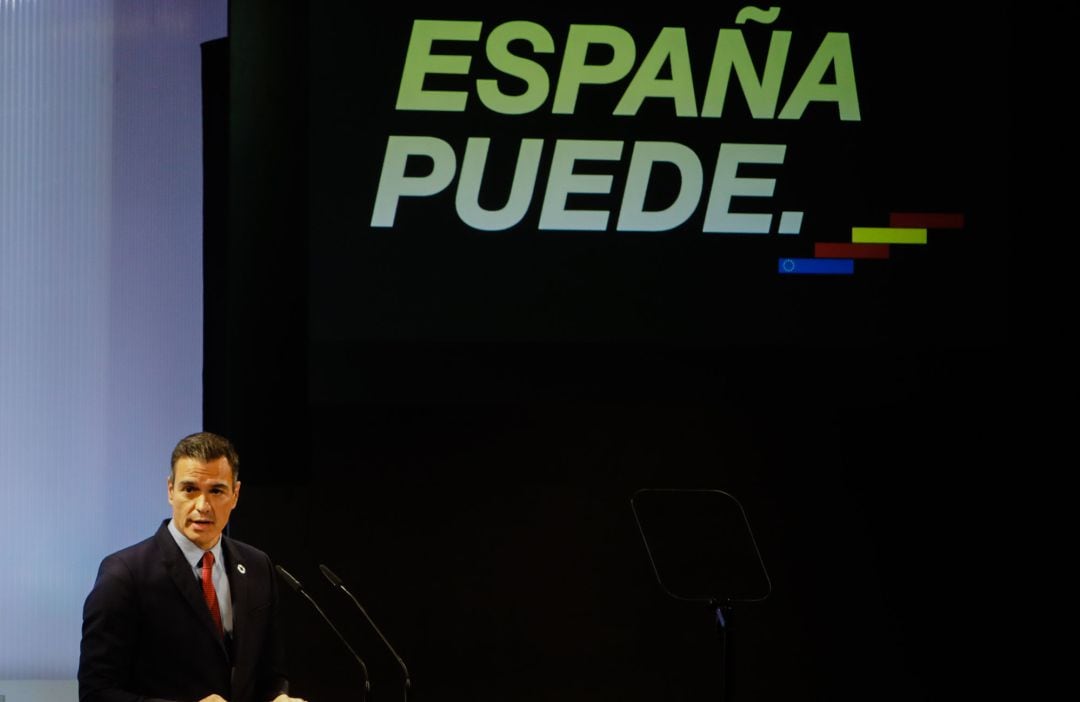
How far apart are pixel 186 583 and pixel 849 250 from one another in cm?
246

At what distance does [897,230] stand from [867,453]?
785 mm

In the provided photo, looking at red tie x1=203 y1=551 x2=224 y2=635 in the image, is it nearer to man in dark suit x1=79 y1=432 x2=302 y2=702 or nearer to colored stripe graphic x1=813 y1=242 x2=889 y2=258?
man in dark suit x1=79 y1=432 x2=302 y2=702

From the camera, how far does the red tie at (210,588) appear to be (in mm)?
2990

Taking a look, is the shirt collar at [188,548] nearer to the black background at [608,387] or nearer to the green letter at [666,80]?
the black background at [608,387]

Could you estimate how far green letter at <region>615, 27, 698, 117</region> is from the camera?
167 inches

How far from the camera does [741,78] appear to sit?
4.28m

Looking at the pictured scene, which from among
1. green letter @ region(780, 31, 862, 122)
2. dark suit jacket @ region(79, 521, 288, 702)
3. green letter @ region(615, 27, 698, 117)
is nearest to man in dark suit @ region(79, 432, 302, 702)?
dark suit jacket @ region(79, 521, 288, 702)

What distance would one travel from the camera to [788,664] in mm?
4371

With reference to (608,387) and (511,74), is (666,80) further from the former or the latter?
(608,387)

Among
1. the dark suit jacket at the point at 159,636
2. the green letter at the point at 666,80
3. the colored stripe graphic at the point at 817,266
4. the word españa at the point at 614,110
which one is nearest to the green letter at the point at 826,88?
the word españa at the point at 614,110

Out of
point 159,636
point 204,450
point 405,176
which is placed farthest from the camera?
point 405,176

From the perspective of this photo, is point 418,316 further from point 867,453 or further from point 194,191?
point 867,453

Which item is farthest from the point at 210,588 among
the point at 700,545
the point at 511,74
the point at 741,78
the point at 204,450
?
the point at 741,78

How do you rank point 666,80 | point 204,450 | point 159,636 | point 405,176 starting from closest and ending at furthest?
1. point 159,636
2. point 204,450
3. point 405,176
4. point 666,80
